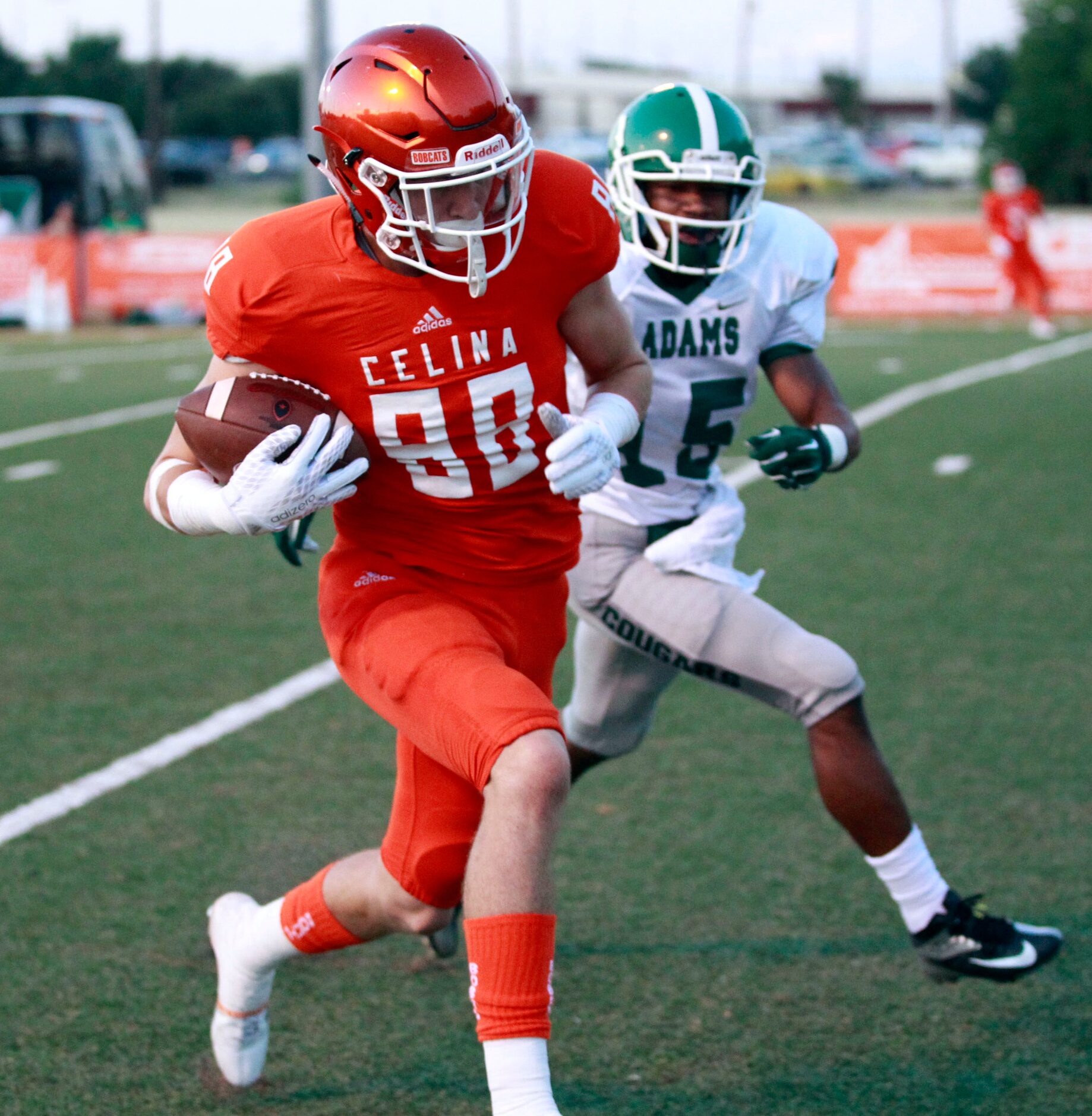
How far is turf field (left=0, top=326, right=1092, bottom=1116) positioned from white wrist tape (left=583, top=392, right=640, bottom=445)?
1.20 metres

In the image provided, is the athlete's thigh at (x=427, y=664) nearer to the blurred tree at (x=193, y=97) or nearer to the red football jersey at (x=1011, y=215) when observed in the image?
the red football jersey at (x=1011, y=215)

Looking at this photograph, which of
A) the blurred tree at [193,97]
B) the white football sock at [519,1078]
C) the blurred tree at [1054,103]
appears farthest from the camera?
the blurred tree at [193,97]

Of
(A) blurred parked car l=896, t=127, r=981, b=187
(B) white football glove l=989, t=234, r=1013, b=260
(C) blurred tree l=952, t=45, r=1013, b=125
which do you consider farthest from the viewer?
(C) blurred tree l=952, t=45, r=1013, b=125

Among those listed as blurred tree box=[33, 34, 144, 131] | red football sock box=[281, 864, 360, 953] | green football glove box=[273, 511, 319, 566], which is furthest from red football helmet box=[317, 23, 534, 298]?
blurred tree box=[33, 34, 144, 131]

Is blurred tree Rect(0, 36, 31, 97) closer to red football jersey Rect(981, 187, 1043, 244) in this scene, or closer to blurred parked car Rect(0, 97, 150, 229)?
blurred parked car Rect(0, 97, 150, 229)

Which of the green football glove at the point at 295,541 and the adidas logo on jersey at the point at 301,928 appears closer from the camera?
the adidas logo on jersey at the point at 301,928

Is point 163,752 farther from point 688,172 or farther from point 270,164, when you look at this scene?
point 270,164

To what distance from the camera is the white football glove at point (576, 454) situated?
2.68m

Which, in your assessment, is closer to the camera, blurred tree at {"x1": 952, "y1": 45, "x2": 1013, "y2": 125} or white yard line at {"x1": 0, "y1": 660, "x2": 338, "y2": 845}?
white yard line at {"x1": 0, "y1": 660, "x2": 338, "y2": 845}

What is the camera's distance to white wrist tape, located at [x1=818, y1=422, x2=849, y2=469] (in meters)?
3.38

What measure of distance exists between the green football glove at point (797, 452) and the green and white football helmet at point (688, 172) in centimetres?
42

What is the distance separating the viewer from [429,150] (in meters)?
2.62

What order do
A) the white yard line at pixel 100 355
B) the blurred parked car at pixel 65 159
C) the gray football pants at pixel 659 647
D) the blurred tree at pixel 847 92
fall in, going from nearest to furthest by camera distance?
1. the gray football pants at pixel 659 647
2. the white yard line at pixel 100 355
3. the blurred parked car at pixel 65 159
4. the blurred tree at pixel 847 92

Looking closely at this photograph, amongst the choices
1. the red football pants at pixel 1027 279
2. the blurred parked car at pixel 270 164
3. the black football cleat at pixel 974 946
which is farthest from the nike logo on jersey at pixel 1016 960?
the blurred parked car at pixel 270 164
